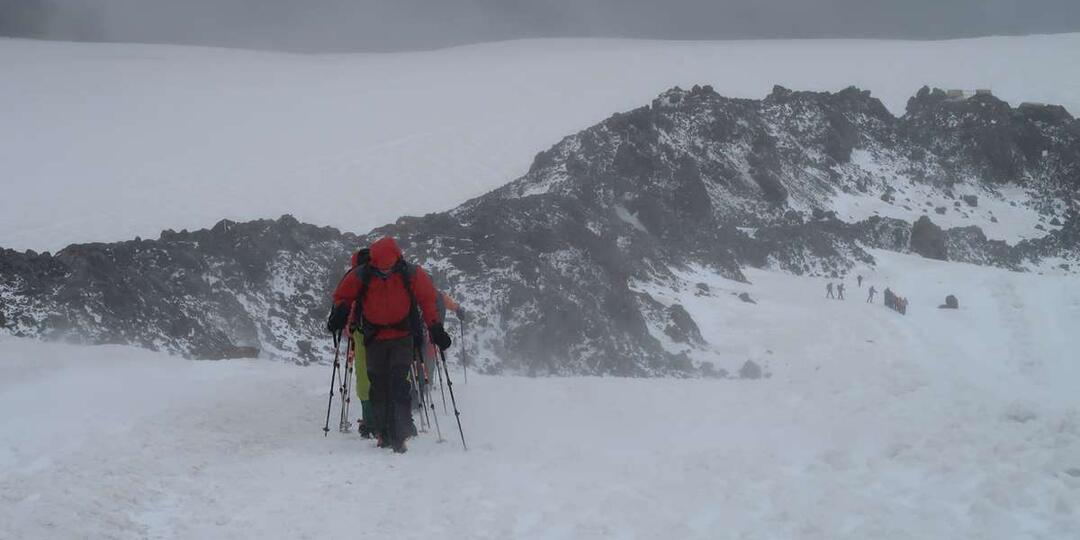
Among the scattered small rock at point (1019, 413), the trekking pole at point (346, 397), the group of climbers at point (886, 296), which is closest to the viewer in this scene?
the scattered small rock at point (1019, 413)

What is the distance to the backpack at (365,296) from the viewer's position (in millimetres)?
8672

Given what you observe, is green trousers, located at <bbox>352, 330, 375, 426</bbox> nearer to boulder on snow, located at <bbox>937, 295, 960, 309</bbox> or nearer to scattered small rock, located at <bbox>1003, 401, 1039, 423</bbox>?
scattered small rock, located at <bbox>1003, 401, 1039, 423</bbox>

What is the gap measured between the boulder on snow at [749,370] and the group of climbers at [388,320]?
10797 millimetres

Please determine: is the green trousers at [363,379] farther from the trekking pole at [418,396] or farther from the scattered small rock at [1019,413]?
the scattered small rock at [1019,413]

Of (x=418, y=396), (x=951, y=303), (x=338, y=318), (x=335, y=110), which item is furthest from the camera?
(x=335, y=110)

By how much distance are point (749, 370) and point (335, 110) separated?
33165 mm

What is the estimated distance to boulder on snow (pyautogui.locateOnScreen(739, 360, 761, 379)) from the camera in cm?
1869

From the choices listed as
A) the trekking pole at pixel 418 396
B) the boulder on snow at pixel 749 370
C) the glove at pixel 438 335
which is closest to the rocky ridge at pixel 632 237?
the boulder on snow at pixel 749 370

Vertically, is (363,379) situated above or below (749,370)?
above

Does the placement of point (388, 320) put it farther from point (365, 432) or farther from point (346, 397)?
point (346, 397)

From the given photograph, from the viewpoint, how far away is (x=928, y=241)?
96.8ft

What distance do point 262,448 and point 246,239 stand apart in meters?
9.66

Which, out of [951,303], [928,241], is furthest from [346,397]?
[928,241]

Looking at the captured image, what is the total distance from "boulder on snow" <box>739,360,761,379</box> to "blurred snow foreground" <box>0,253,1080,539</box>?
639 centimetres
